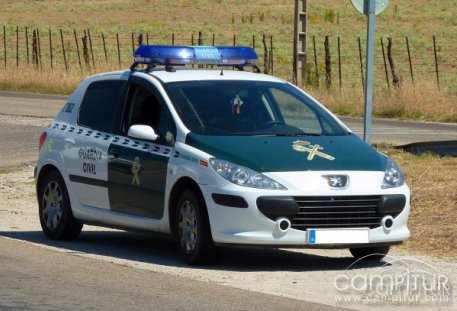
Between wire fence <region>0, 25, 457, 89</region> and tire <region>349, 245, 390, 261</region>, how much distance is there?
2044 centimetres

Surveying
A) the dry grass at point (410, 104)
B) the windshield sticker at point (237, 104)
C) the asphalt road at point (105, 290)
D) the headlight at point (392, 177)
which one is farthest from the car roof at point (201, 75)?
the dry grass at point (410, 104)

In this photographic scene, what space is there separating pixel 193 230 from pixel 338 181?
1.19 meters

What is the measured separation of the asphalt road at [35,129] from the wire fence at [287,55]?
4.25 m

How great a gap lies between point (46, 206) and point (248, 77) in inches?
88.8

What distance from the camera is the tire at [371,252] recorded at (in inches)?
400

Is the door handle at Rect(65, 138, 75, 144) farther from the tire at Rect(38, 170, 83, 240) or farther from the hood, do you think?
the hood

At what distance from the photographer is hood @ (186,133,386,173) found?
9.62m

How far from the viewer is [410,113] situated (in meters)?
28.6

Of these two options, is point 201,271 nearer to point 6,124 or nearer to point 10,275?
point 10,275

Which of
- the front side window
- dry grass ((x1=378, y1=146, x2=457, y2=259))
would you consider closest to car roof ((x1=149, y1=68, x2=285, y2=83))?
the front side window

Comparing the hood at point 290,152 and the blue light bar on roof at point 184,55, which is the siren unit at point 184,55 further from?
the hood at point 290,152

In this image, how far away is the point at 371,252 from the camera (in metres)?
10.2

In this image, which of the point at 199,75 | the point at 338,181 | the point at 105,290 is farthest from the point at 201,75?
the point at 105,290

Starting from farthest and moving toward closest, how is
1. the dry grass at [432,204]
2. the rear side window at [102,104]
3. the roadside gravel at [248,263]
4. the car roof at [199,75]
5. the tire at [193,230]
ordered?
1. the rear side window at [102,104]
2. the dry grass at [432,204]
3. the car roof at [199,75]
4. the tire at [193,230]
5. the roadside gravel at [248,263]
